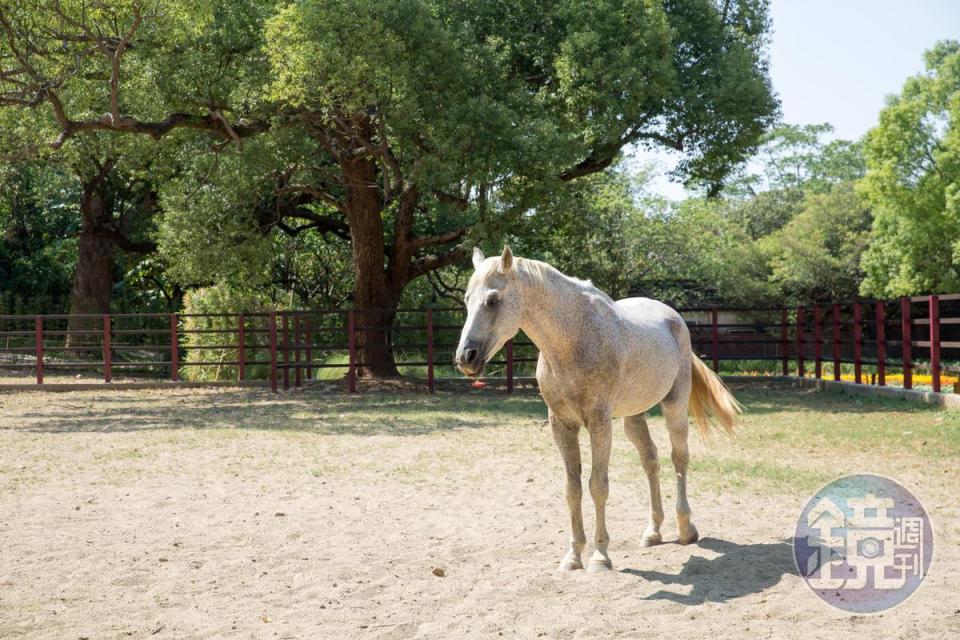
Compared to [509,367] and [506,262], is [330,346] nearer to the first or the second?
[509,367]

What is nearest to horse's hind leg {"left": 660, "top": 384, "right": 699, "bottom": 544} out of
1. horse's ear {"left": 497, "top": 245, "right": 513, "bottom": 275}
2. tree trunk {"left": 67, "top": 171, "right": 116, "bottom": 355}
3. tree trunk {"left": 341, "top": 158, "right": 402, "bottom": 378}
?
horse's ear {"left": 497, "top": 245, "right": 513, "bottom": 275}

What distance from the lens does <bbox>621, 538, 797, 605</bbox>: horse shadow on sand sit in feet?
14.0

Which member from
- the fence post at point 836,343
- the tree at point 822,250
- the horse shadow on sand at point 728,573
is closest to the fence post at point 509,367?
the fence post at point 836,343

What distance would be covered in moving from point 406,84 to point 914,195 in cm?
2032

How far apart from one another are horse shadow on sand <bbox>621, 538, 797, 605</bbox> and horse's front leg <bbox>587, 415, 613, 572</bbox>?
0.14m

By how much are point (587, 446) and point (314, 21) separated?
7.72 m

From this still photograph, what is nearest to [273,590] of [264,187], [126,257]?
[264,187]

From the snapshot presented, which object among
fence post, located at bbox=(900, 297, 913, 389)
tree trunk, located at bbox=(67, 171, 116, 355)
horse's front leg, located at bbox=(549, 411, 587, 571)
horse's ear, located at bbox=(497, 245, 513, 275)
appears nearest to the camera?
horse's ear, located at bbox=(497, 245, 513, 275)

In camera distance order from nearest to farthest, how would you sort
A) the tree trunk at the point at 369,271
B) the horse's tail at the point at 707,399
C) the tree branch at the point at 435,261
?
the horse's tail at the point at 707,399 < the tree trunk at the point at 369,271 < the tree branch at the point at 435,261

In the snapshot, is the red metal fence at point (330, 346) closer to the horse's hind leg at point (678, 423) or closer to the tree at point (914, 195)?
the tree at point (914, 195)

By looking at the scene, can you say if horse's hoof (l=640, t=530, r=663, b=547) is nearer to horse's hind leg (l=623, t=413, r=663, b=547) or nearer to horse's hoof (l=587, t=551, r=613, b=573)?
horse's hind leg (l=623, t=413, r=663, b=547)

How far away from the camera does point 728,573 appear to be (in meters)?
4.60

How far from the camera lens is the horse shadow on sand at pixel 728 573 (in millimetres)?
4266

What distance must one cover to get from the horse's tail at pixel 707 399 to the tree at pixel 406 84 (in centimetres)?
862
